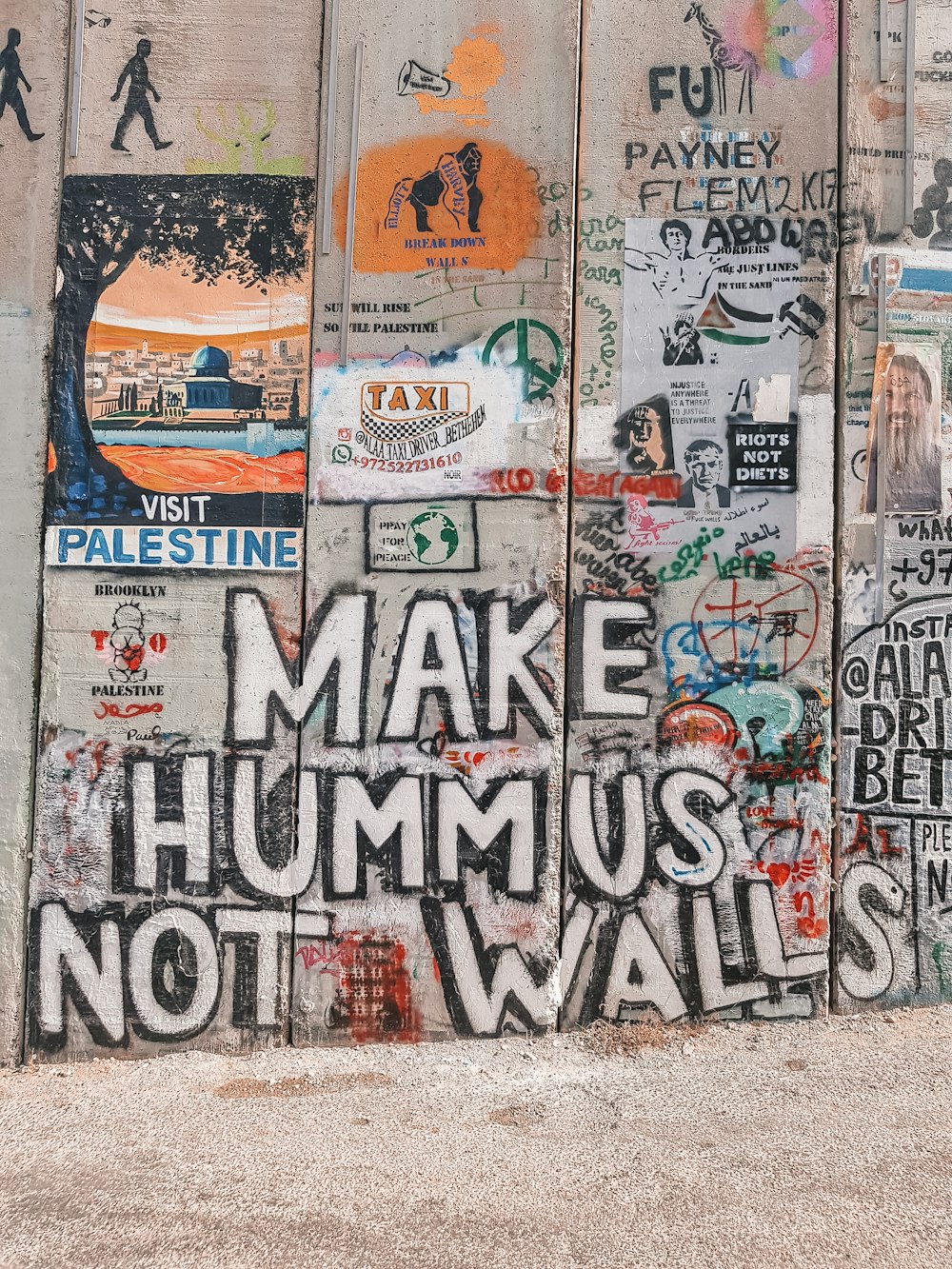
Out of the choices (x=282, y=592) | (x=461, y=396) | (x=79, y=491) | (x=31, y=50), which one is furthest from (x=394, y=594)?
(x=31, y=50)

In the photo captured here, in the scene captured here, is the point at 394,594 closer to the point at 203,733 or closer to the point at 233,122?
the point at 203,733

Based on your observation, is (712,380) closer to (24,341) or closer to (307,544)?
(307,544)

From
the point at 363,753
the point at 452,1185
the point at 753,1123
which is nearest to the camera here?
the point at 452,1185

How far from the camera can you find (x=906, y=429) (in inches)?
192

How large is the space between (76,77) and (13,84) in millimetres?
304

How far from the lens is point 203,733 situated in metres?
4.79

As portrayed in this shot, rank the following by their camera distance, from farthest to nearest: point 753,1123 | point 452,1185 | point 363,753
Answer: point 363,753
point 753,1123
point 452,1185

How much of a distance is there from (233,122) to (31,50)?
103 centimetres

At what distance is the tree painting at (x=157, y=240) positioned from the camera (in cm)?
487

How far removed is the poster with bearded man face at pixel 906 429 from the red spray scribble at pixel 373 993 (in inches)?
123

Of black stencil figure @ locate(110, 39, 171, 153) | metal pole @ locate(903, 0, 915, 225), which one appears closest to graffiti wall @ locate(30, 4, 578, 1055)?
black stencil figure @ locate(110, 39, 171, 153)

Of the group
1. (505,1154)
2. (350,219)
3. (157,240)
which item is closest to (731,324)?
(350,219)

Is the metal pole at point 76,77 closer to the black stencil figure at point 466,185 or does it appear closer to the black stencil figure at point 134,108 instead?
the black stencil figure at point 134,108

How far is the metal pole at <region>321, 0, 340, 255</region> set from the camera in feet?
15.9
